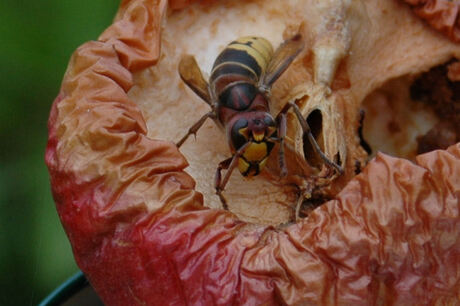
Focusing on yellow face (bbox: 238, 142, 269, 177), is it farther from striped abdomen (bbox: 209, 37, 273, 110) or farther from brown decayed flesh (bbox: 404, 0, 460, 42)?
brown decayed flesh (bbox: 404, 0, 460, 42)

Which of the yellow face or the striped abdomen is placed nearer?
the yellow face

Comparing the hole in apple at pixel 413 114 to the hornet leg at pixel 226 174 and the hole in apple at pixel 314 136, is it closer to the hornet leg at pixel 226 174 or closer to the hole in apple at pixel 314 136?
the hole in apple at pixel 314 136

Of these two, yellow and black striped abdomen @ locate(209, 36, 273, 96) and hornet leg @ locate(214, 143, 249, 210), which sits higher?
yellow and black striped abdomen @ locate(209, 36, 273, 96)

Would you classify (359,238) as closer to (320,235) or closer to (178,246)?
(320,235)

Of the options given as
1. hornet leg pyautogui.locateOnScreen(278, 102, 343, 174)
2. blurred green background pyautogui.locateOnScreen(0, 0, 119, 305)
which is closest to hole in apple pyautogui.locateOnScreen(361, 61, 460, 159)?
hornet leg pyautogui.locateOnScreen(278, 102, 343, 174)

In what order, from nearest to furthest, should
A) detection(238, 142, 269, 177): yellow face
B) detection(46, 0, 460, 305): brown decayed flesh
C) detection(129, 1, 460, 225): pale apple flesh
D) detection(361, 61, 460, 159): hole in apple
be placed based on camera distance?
detection(46, 0, 460, 305): brown decayed flesh < detection(238, 142, 269, 177): yellow face < detection(129, 1, 460, 225): pale apple flesh < detection(361, 61, 460, 159): hole in apple

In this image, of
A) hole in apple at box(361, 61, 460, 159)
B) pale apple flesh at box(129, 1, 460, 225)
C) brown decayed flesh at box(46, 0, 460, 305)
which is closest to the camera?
brown decayed flesh at box(46, 0, 460, 305)

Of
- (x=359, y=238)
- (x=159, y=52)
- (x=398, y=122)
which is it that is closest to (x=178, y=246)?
(x=359, y=238)

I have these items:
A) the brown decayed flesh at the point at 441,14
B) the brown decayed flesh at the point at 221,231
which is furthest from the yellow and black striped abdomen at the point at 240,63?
the brown decayed flesh at the point at 441,14

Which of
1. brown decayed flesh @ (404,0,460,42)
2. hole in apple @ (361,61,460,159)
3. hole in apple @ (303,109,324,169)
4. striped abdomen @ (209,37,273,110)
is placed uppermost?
striped abdomen @ (209,37,273,110)
